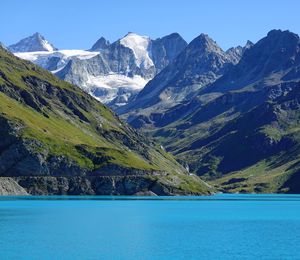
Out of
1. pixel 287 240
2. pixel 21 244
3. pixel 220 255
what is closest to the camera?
pixel 220 255

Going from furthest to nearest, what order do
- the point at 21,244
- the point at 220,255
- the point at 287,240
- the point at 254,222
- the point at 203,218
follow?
the point at 203,218 < the point at 254,222 < the point at 287,240 < the point at 21,244 < the point at 220,255

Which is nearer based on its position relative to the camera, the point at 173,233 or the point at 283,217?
the point at 173,233

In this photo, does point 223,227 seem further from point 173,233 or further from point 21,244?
point 21,244

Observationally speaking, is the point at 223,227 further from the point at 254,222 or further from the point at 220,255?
the point at 220,255

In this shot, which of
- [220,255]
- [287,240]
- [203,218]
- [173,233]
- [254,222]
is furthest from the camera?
[203,218]

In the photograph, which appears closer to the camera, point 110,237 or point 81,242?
point 81,242

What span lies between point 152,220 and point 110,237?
4260 cm

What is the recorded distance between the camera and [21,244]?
10788 centimetres

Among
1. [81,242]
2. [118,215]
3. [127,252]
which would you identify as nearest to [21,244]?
[81,242]

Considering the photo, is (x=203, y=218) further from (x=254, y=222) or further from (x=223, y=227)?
(x=223, y=227)

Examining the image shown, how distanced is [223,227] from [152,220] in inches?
917

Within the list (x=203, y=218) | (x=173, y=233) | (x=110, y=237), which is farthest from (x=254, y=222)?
(x=110, y=237)

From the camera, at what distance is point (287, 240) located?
119 metres

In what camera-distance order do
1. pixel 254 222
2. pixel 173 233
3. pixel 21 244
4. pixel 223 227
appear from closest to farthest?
pixel 21 244, pixel 173 233, pixel 223 227, pixel 254 222
